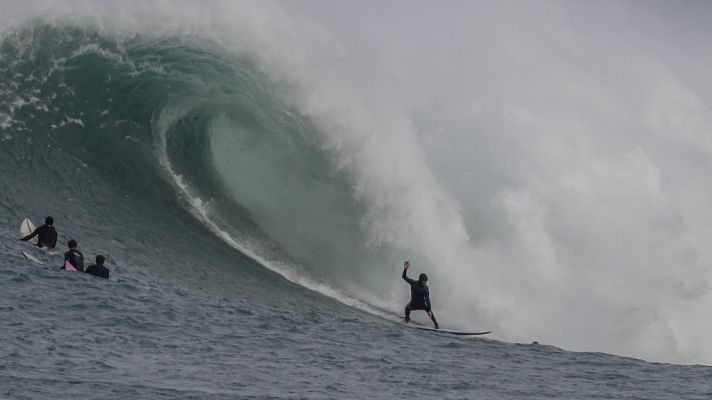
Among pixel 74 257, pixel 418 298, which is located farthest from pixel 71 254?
pixel 418 298

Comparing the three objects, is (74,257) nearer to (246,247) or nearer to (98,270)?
(98,270)

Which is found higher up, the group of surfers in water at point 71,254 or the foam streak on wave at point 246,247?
the foam streak on wave at point 246,247

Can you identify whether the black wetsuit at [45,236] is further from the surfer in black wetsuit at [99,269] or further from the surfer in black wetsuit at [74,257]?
the surfer in black wetsuit at [99,269]

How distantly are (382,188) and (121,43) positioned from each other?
8.15 metres

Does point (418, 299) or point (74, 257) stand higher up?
point (418, 299)

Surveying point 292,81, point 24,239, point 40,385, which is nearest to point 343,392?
point 40,385

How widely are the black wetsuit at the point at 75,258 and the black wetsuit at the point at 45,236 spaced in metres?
0.83

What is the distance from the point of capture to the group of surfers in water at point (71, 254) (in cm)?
1986

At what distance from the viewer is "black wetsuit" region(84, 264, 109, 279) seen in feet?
65.1

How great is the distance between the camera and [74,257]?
789 inches

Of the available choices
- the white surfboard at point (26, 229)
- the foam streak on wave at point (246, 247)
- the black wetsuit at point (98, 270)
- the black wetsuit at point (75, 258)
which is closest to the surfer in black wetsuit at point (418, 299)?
the foam streak on wave at point (246, 247)

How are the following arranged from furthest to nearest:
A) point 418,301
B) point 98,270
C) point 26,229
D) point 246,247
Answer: point 246,247, point 418,301, point 26,229, point 98,270

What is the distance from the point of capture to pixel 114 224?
22953 millimetres

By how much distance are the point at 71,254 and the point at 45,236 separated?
3.44 ft
